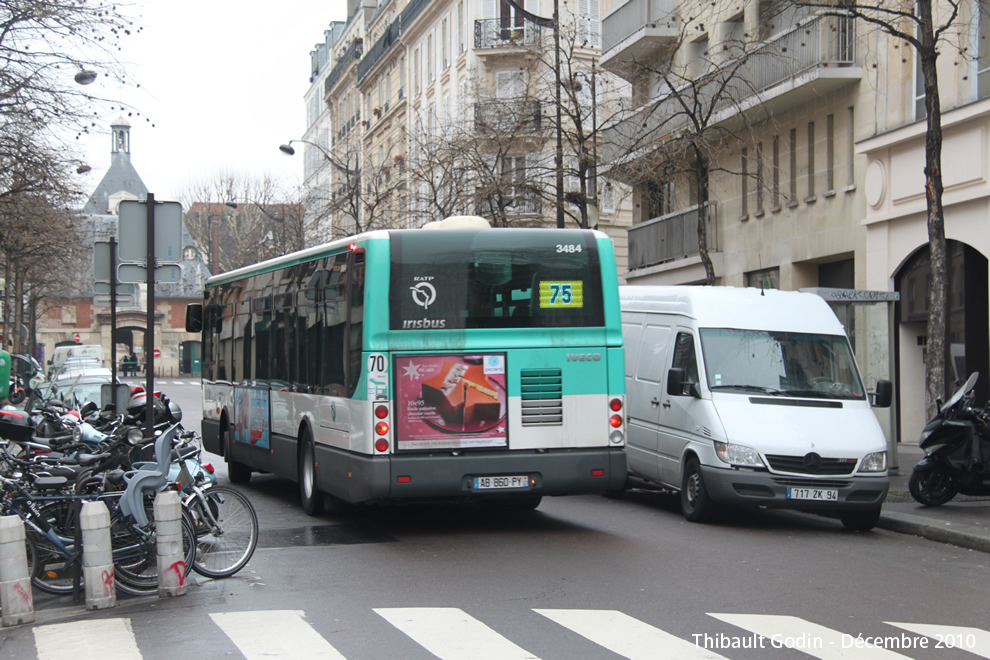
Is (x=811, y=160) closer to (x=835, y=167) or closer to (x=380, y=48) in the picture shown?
(x=835, y=167)

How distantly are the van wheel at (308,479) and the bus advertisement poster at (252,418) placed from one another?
1.70 m

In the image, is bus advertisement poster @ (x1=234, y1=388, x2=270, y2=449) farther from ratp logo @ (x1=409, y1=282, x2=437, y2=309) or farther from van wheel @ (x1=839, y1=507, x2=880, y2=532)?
van wheel @ (x1=839, y1=507, x2=880, y2=532)

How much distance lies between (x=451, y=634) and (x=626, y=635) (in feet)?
3.42

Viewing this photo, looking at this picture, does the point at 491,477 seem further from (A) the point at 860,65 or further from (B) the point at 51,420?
(A) the point at 860,65

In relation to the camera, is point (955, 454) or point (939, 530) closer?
point (939, 530)

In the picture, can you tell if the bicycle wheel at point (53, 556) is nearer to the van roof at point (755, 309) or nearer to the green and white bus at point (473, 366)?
the green and white bus at point (473, 366)

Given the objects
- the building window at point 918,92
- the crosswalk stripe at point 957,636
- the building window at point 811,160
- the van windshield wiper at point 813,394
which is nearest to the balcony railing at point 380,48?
the building window at point 811,160

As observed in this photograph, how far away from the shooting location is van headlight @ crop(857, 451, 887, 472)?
1238 centimetres

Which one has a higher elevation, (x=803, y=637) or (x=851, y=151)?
(x=851, y=151)

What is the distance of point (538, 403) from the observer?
1185cm

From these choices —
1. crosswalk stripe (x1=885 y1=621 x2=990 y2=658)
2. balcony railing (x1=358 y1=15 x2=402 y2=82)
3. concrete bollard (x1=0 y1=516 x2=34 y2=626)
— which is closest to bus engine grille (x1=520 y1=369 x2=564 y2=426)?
crosswalk stripe (x1=885 y1=621 x2=990 y2=658)

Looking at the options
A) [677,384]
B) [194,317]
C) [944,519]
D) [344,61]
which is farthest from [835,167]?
[344,61]

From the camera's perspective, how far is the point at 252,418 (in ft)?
53.8

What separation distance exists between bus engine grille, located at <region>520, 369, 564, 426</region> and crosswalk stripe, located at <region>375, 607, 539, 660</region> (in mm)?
3816
